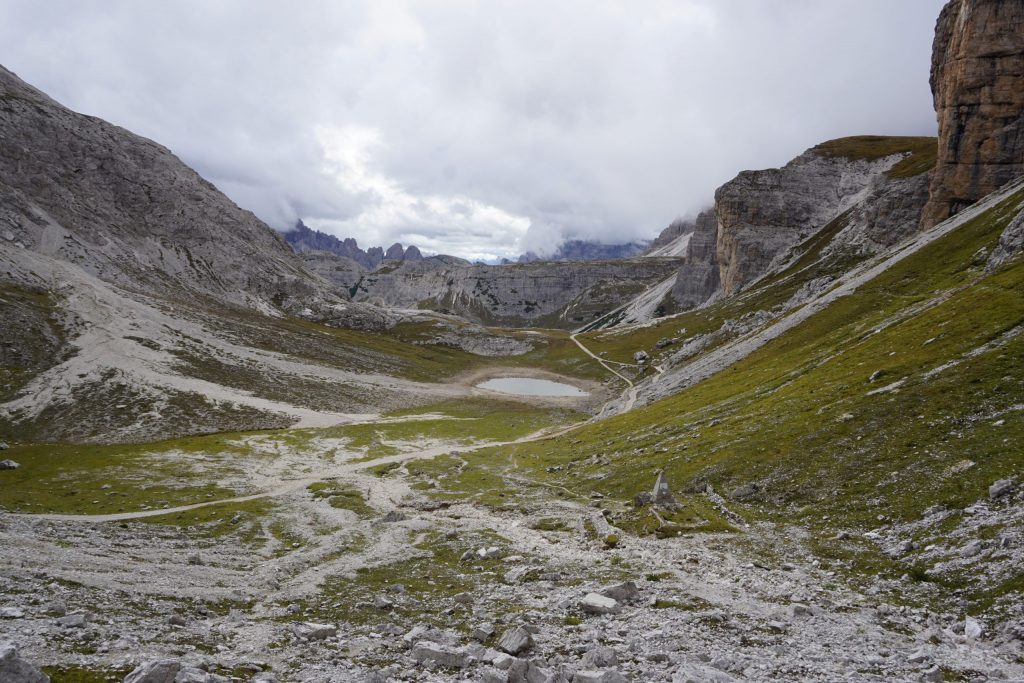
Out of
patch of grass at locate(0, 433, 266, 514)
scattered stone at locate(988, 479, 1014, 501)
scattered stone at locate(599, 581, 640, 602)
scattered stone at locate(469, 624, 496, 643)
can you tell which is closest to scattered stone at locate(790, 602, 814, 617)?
scattered stone at locate(599, 581, 640, 602)

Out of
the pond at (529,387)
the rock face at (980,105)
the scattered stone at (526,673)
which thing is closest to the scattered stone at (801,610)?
the scattered stone at (526,673)

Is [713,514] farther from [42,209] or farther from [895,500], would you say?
[42,209]

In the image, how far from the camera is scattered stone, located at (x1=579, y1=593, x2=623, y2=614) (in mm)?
21859

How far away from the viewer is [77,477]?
55781 mm

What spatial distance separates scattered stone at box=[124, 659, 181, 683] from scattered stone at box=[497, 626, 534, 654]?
33.4ft

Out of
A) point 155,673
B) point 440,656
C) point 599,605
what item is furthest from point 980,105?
point 155,673

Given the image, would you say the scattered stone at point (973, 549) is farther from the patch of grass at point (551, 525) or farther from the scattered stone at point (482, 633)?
the patch of grass at point (551, 525)

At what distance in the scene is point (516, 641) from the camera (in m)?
18.7

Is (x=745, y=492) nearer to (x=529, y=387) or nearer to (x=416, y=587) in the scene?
(x=416, y=587)

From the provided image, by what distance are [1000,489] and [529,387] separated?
126m

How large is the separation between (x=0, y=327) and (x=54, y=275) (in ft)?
129

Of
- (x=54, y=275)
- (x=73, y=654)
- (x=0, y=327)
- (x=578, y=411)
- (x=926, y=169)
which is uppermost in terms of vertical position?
(x=926, y=169)

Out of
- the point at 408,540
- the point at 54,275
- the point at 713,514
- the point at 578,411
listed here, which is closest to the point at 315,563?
the point at 408,540

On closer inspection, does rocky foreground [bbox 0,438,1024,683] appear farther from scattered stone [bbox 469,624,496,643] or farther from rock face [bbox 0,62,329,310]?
rock face [bbox 0,62,329,310]
